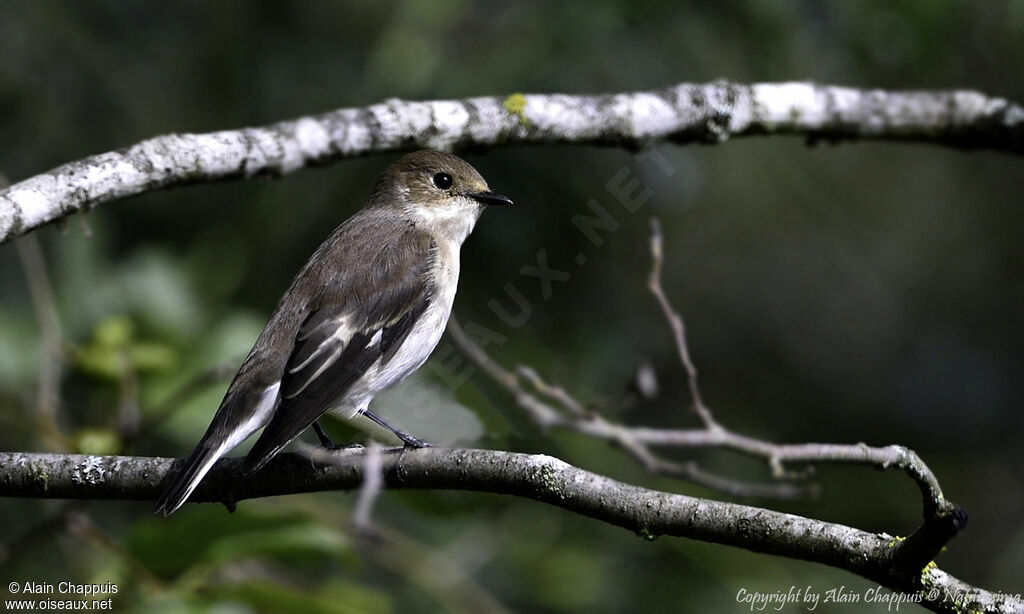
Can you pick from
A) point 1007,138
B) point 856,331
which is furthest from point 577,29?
point 856,331

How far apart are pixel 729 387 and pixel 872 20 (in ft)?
8.59

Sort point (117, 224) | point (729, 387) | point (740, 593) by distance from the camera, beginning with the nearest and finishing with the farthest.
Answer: point (740, 593), point (117, 224), point (729, 387)

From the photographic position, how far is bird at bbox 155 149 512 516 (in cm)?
318

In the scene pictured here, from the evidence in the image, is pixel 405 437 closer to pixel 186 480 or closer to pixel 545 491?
pixel 186 480

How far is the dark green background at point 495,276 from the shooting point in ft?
13.5

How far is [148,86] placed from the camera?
18.4 feet

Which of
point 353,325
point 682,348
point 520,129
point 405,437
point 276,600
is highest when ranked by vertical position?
point 520,129

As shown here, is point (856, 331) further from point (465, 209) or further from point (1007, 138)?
point (465, 209)

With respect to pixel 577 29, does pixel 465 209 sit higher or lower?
lower

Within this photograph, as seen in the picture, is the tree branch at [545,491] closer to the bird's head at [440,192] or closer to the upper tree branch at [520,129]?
the upper tree branch at [520,129]

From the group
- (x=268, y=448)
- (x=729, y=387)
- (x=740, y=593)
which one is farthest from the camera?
(x=729, y=387)

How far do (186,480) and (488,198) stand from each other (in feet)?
5.83

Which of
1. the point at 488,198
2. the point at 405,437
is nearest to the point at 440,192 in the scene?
the point at 488,198

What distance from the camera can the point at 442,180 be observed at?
409 centimetres
